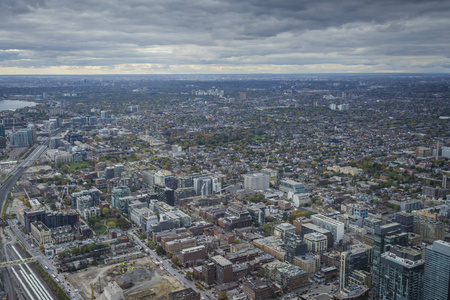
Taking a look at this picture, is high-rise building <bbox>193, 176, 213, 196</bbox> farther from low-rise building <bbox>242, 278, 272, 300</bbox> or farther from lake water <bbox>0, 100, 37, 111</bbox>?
lake water <bbox>0, 100, 37, 111</bbox>

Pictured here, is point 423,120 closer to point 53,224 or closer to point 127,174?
point 127,174

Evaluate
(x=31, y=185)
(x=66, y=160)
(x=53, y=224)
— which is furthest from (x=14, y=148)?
(x=53, y=224)

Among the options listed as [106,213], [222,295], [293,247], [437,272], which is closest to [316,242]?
[293,247]

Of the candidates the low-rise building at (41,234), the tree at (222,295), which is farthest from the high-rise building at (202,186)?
the tree at (222,295)

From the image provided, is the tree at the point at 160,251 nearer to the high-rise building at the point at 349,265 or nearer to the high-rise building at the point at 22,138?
the high-rise building at the point at 349,265

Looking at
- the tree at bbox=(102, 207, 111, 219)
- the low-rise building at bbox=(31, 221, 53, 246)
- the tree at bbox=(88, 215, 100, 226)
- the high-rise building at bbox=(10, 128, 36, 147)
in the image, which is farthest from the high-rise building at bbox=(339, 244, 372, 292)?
the high-rise building at bbox=(10, 128, 36, 147)

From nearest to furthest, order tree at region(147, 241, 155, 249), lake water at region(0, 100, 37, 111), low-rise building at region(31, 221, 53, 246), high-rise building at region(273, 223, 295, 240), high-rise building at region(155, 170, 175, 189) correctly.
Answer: tree at region(147, 241, 155, 249), low-rise building at region(31, 221, 53, 246), high-rise building at region(273, 223, 295, 240), high-rise building at region(155, 170, 175, 189), lake water at region(0, 100, 37, 111)
